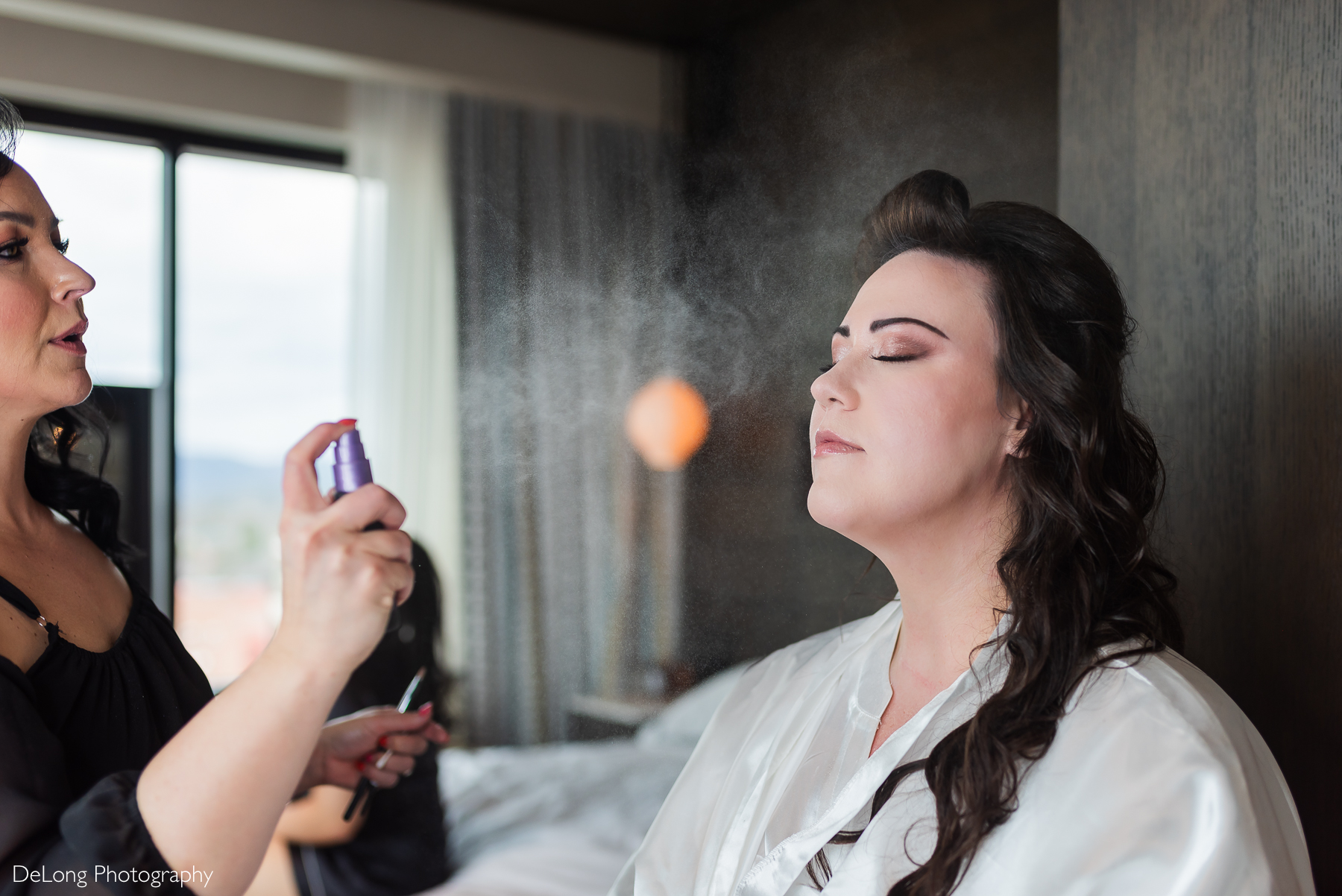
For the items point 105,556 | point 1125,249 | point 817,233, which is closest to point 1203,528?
point 1125,249

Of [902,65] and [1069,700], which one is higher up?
[902,65]

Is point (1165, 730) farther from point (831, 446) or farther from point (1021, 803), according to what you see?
point (831, 446)

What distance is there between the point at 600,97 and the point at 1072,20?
2.51 ft

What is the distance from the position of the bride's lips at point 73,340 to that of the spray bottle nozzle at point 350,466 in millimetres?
264

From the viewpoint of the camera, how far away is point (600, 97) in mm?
1209

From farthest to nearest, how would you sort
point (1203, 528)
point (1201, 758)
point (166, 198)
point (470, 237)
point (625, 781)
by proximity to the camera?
point (1203, 528) < point (625, 781) < point (470, 237) < point (166, 198) < point (1201, 758)

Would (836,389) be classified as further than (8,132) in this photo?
Yes

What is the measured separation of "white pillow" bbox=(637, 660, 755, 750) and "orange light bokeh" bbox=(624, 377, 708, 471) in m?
0.29

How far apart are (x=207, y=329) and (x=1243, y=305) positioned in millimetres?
1280

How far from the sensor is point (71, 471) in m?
0.88

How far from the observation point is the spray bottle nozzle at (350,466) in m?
0.75

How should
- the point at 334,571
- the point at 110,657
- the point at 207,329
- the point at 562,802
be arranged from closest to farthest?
the point at 334,571, the point at 110,657, the point at 207,329, the point at 562,802

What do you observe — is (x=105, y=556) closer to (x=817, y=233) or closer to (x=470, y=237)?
(x=470, y=237)

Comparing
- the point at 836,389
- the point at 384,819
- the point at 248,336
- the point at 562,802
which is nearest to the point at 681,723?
A: the point at 562,802
